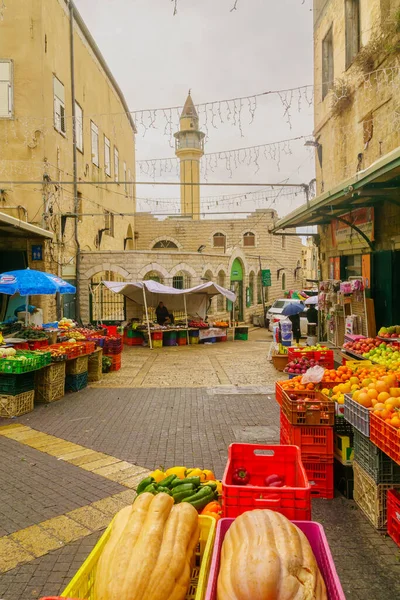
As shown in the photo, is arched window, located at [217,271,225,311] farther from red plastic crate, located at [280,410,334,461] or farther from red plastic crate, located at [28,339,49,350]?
red plastic crate, located at [280,410,334,461]

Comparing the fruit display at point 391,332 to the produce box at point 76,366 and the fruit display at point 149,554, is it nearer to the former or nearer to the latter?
the produce box at point 76,366

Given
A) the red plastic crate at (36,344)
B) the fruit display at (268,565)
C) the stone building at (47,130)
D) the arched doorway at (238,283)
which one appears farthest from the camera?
the arched doorway at (238,283)

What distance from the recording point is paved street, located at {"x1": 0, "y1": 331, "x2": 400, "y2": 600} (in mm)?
3760

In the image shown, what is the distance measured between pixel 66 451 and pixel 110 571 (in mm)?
4360

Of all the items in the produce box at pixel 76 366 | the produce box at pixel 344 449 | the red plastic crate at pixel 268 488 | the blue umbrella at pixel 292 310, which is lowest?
the produce box at pixel 344 449

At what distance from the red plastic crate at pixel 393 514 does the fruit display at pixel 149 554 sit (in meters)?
2.09

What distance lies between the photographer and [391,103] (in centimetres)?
1039

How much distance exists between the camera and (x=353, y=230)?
12.1 meters

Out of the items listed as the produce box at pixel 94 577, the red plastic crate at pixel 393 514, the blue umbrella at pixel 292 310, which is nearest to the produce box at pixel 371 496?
the red plastic crate at pixel 393 514

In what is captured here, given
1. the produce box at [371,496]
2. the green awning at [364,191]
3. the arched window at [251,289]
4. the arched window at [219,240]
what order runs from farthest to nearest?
1. the arched window at [219,240]
2. the arched window at [251,289]
3. the green awning at [364,191]
4. the produce box at [371,496]

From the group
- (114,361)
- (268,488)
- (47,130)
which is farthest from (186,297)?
(268,488)

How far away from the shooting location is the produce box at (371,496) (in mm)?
4254

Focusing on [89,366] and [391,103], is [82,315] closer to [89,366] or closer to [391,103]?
[89,366]

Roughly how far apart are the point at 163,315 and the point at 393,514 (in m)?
15.8
